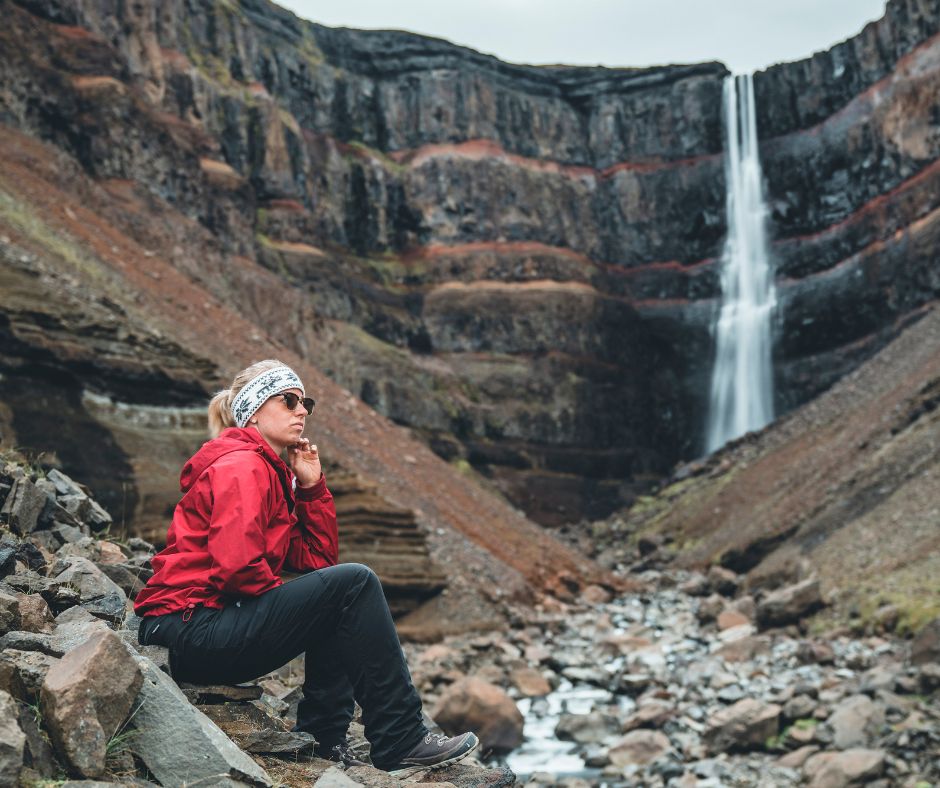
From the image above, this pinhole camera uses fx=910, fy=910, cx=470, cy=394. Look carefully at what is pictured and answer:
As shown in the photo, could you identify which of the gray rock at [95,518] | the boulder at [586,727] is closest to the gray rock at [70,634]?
the gray rock at [95,518]

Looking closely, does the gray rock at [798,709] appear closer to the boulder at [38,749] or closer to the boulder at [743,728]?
the boulder at [743,728]

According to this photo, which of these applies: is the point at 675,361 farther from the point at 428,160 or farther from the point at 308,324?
the point at 308,324

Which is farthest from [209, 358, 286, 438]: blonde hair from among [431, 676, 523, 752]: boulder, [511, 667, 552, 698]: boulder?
[511, 667, 552, 698]: boulder

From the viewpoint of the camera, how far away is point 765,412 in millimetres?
49062

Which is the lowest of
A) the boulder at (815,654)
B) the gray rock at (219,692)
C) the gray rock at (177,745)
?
the boulder at (815,654)

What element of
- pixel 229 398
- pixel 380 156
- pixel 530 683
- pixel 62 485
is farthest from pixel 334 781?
pixel 380 156

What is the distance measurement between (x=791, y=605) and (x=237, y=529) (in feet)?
42.1

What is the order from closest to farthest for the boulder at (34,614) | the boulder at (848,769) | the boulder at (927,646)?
the boulder at (34,614), the boulder at (848,769), the boulder at (927,646)

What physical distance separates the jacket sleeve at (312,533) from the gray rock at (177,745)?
1.07 m

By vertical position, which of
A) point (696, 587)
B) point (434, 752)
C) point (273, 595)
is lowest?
point (696, 587)

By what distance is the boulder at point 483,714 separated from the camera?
978 cm

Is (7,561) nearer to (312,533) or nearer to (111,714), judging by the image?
(312,533)

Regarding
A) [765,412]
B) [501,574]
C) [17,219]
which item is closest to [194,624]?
[501,574]

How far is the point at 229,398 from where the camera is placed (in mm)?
4281
